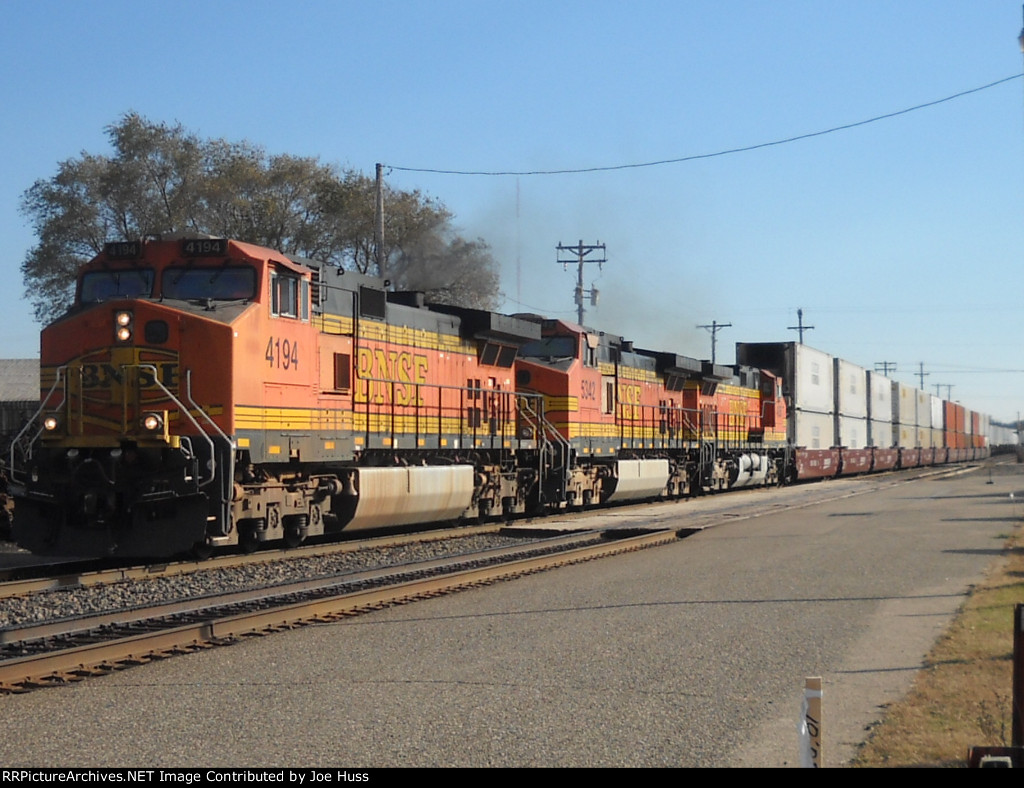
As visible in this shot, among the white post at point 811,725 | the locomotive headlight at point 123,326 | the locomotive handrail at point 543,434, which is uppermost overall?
the locomotive headlight at point 123,326

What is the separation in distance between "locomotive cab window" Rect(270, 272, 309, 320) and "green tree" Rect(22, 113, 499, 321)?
24479mm

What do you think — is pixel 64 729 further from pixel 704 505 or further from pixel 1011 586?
pixel 704 505

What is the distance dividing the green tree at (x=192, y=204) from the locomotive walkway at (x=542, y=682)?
29.0m

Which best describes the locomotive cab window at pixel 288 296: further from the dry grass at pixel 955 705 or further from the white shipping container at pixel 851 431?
the white shipping container at pixel 851 431

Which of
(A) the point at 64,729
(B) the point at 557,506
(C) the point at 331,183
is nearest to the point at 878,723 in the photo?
(A) the point at 64,729

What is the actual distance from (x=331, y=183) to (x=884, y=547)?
32095mm

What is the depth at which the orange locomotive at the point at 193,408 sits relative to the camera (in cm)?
1316

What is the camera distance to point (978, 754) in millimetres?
4367

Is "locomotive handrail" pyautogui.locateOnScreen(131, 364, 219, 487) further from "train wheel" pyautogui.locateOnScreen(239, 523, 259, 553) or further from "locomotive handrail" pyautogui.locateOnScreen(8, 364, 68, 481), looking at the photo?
"train wheel" pyautogui.locateOnScreen(239, 523, 259, 553)

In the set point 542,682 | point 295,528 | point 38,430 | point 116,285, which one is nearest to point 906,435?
point 295,528

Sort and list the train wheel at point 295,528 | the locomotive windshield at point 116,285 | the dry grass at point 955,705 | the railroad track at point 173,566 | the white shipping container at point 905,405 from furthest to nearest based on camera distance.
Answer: the white shipping container at point 905,405 < the train wheel at point 295,528 < the locomotive windshield at point 116,285 < the railroad track at point 173,566 < the dry grass at point 955,705

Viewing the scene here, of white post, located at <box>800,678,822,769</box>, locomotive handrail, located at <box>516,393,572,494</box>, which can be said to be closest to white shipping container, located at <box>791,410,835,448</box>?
locomotive handrail, located at <box>516,393,572,494</box>

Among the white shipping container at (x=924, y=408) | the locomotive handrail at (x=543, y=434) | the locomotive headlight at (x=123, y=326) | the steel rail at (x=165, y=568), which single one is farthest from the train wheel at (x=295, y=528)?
the white shipping container at (x=924, y=408)

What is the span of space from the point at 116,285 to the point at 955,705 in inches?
426
